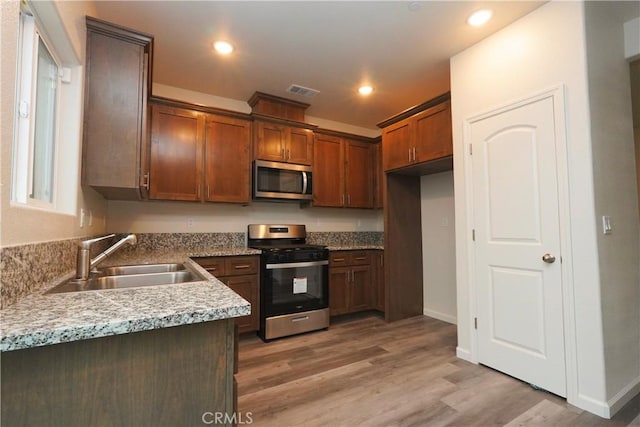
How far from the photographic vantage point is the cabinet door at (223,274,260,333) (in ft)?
9.69

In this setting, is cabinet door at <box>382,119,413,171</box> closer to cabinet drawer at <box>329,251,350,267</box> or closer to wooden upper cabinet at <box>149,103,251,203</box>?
cabinet drawer at <box>329,251,350,267</box>

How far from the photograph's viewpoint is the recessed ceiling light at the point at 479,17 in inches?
83.6

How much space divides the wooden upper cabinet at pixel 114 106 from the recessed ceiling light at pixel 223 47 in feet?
2.48

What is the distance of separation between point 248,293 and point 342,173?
1901 millimetres

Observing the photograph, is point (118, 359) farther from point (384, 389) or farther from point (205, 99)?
point (205, 99)

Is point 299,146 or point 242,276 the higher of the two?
point 299,146

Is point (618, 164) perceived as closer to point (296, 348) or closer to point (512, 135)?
point (512, 135)

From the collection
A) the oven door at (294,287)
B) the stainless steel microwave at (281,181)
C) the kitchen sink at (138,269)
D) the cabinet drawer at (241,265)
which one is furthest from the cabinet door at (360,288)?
the kitchen sink at (138,269)

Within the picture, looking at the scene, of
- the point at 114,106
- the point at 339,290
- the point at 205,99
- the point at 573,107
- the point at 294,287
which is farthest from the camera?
the point at 339,290

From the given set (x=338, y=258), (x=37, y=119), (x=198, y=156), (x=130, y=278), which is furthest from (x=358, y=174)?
(x=37, y=119)

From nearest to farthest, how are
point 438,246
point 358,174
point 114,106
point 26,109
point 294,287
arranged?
point 26,109, point 114,106, point 294,287, point 438,246, point 358,174

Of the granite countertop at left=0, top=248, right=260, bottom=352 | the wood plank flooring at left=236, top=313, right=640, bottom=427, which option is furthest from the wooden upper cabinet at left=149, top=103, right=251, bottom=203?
the granite countertop at left=0, top=248, right=260, bottom=352

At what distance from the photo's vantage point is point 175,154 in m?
2.99

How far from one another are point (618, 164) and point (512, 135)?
0.65 m
